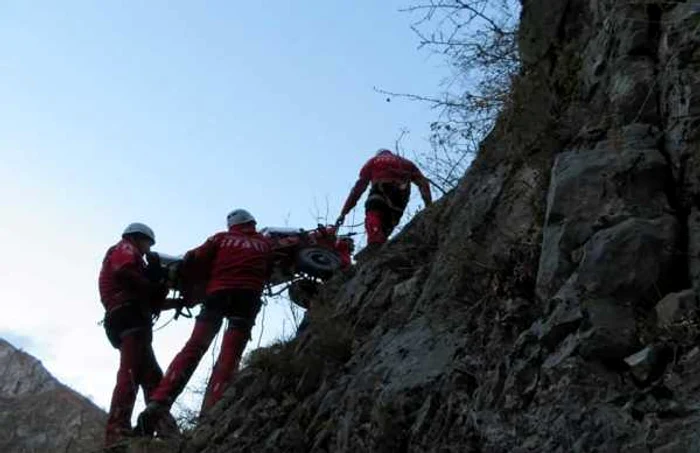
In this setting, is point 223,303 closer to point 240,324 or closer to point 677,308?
point 240,324

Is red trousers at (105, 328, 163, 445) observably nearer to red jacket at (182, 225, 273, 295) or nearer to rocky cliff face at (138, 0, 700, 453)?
red jacket at (182, 225, 273, 295)

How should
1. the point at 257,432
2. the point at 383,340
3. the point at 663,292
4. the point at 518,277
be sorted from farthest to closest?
1. the point at 257,432
2. the point at 383,340
3. the point at 518,277
4. the point at 663,292

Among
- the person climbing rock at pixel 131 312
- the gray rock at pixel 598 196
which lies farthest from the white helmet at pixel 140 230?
the gray rock at pixel 598 196

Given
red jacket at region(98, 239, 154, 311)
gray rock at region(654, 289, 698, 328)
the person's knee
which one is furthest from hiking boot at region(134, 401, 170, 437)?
gray rock at region(654, 289, 698, 328)

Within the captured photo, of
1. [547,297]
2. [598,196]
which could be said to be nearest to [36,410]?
[547,297]

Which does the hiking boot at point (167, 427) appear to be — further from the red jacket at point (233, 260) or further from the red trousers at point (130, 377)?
the red jacket at point (233, 260)

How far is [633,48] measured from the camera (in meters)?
5.70

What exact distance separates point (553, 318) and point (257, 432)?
2.90 meters

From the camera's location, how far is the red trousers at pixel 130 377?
897 cm

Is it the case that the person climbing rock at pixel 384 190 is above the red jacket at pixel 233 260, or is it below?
above

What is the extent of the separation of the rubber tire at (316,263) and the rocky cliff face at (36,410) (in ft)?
7.96

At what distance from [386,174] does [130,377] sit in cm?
341

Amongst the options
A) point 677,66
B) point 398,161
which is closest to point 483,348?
point 677,66

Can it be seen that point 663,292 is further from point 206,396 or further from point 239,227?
point 239,227
